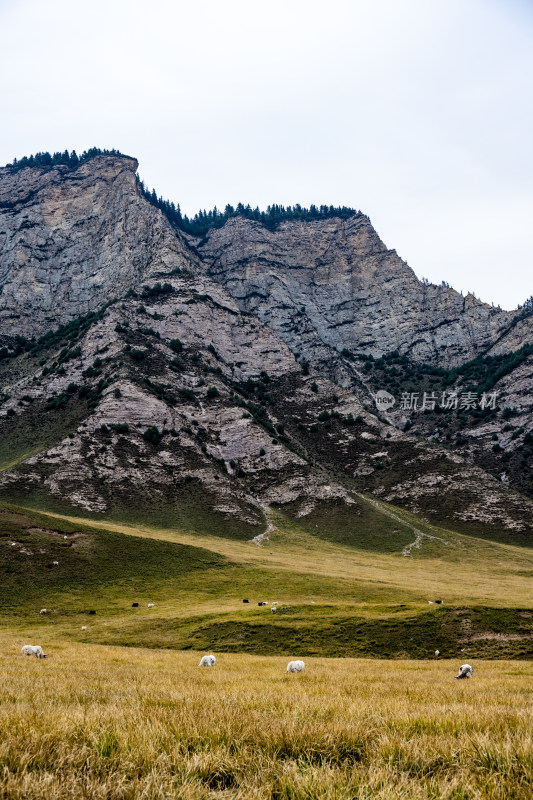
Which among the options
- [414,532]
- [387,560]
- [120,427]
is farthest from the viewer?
[120,427]

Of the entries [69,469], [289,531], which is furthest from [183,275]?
[289,531]

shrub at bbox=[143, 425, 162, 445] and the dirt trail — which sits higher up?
shrub at bbox=[143, 425, 162, 445]

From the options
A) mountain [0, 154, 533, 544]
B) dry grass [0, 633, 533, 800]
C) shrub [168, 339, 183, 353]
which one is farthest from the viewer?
shrub [168, 339, 183, 353]

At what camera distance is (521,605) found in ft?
139

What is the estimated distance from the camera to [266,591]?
5959 centimetres

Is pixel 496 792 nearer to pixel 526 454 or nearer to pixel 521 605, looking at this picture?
pixel 521 605

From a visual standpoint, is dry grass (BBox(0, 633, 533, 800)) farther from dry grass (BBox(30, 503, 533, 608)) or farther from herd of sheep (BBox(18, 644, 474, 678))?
dry grass (BBox(30, 503, 533, 608))

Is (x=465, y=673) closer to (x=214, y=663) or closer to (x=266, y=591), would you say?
(x=214, y=663)

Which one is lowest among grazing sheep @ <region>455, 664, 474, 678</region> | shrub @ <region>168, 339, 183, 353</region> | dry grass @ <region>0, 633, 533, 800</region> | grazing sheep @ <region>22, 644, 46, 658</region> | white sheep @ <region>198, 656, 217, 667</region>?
grazing sheep @ <region>22, 644, 46, 658</region>

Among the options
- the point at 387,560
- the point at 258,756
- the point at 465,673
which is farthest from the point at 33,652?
the point at 387,560

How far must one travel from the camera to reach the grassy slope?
119ft

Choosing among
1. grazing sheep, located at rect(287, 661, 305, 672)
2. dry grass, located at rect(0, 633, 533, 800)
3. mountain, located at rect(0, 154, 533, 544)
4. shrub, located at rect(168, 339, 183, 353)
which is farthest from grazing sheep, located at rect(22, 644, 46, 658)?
shrub, located at rect(168, 339, 183, 353)

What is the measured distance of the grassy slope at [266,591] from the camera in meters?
36.2

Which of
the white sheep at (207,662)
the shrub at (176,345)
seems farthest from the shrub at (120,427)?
the white sheep at (207,662)
